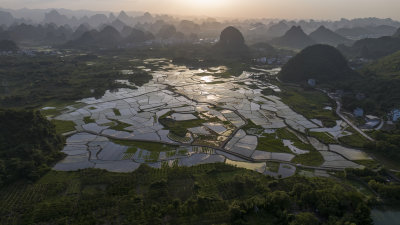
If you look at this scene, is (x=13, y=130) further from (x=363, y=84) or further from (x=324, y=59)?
(x=324, y=59)

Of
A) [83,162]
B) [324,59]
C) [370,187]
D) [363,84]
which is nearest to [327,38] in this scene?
[324,59]

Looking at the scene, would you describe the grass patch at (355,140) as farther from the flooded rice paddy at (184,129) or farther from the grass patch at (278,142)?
the grass patch at (278,142)

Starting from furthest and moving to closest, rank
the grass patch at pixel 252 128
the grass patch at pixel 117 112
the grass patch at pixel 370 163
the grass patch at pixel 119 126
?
the grass patch at pixel 117 112, the grass patch at pixel 119 126, the grass patch at pixel 252 128, the grass patch at pixel 370 163

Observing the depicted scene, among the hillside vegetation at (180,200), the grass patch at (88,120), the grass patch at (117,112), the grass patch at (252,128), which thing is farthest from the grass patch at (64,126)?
the grass patch at (252,128)

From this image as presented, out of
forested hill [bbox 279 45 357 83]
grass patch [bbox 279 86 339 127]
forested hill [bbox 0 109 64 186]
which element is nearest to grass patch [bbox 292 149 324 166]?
grass patch [bbox 279 86 339 127]

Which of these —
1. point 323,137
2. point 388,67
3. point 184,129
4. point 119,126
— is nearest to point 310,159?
point 323,137

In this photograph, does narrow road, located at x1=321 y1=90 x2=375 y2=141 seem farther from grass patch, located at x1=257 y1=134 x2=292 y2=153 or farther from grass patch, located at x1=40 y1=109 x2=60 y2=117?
grass patch, located at x1=40 y1=109 x2=60 y2=117

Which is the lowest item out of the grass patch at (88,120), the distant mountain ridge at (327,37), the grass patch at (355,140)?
the grass patch at (88,120)
